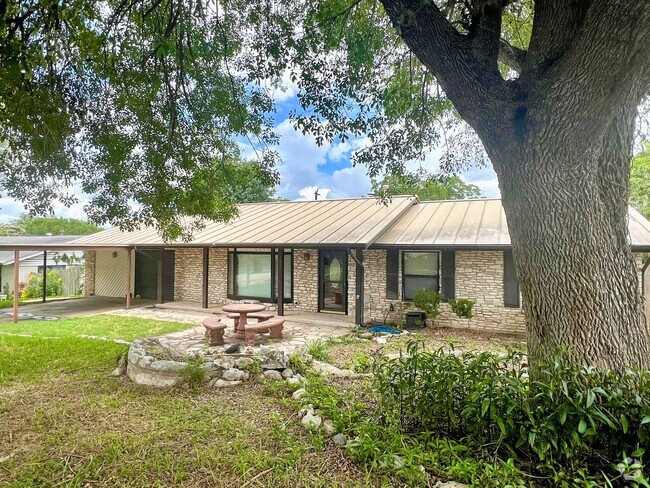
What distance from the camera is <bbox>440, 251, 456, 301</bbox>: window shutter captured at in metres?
9.71

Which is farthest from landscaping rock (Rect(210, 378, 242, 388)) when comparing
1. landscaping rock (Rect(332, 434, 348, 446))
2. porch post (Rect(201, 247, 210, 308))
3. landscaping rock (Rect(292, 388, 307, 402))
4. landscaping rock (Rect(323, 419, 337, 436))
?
porch post (Rect(201, 247, 210, 308))

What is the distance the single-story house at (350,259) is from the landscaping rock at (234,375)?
4.95 metres

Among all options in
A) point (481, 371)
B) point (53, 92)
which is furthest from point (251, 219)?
point (481, 371)

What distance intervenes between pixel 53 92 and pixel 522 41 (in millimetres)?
6858

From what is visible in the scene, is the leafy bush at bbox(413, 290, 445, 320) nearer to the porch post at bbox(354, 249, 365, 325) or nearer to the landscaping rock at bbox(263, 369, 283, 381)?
the porch post at bbox(354, 249, 365, 325)

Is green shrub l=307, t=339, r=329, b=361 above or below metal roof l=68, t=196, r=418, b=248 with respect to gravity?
below

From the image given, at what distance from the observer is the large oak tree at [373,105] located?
290cm

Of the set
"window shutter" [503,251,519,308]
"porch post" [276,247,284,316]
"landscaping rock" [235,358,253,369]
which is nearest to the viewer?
"landscaping rock" [235,358,253,369]

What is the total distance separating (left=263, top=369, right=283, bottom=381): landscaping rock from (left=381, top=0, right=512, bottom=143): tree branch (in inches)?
153

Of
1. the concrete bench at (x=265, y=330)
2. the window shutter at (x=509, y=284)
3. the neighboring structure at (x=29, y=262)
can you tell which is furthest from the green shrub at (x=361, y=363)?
the neighboring structure at (x=29, y=262)

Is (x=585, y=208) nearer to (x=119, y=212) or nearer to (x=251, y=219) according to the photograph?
(x=119, y=212)

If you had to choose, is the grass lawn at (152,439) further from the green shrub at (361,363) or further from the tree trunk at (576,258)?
the tree trunk at (576,258)

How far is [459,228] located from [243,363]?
24.2 ft

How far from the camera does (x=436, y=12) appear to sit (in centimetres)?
341
